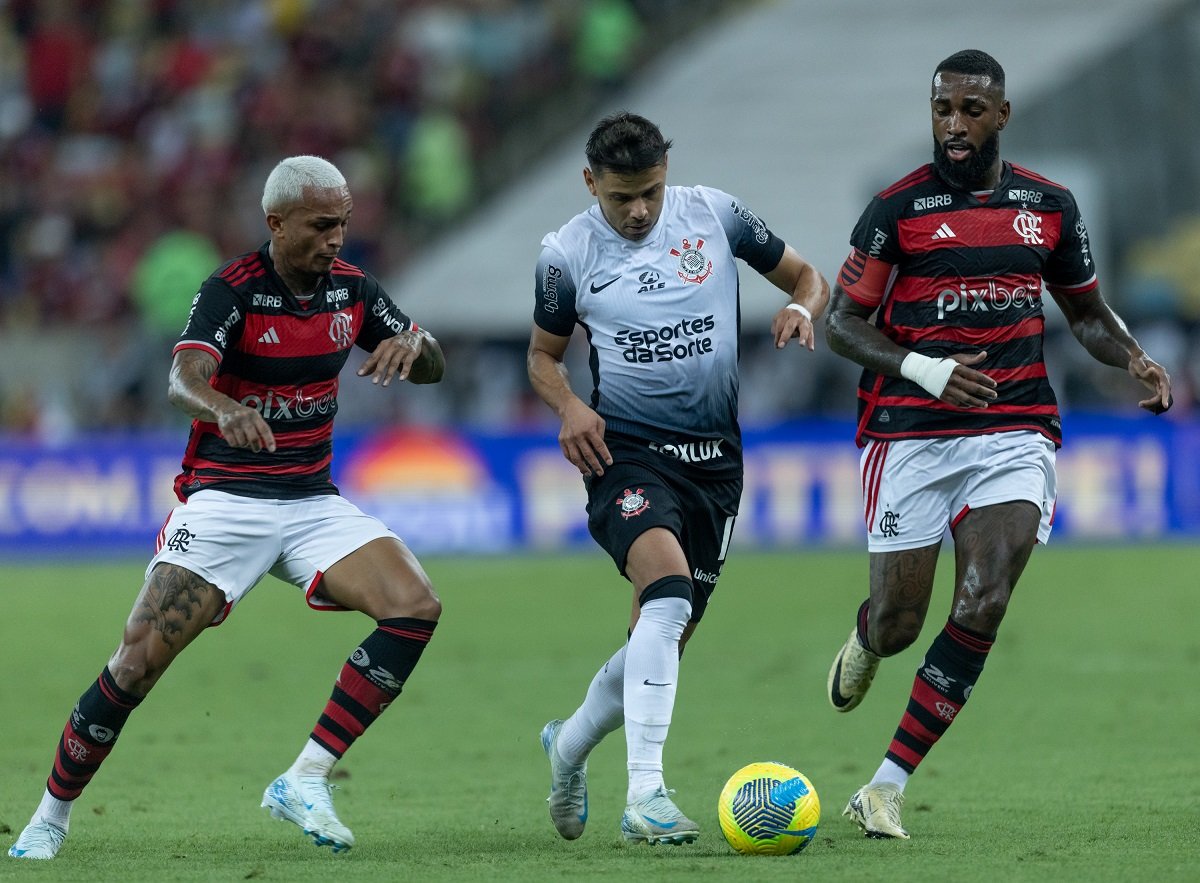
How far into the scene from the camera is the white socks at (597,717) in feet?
24.2

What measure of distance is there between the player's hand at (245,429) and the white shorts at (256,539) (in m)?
0.65

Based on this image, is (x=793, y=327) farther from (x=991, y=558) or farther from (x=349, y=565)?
(x=349, y=565)

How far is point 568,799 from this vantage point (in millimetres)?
7281

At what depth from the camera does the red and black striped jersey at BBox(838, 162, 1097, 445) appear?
24.5ft

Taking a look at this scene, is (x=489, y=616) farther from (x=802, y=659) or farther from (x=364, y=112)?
(x=364, y=112)

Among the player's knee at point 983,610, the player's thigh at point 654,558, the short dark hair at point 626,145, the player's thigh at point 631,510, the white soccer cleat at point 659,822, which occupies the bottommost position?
the white soccer cleat at point 659,822

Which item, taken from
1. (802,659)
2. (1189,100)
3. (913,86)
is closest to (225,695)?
(802,659)

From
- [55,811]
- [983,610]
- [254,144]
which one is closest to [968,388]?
[983,610]

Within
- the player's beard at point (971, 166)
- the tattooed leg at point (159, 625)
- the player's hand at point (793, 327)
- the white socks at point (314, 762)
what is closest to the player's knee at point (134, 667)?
the tattooed leg at point (159, 625)

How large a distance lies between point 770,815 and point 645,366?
1733 millimetres

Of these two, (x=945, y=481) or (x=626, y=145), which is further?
(x=945, y=481)

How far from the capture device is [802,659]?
512 inches

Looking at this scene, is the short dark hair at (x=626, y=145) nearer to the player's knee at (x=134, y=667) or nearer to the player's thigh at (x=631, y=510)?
the player's thigh at (x=631, y=510)

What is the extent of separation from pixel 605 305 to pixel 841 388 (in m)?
14.6
